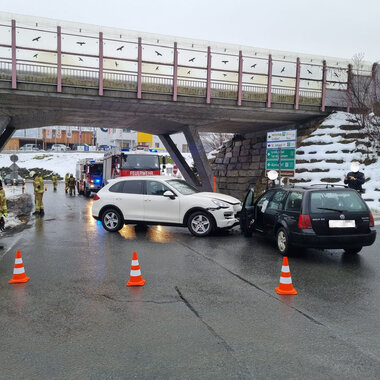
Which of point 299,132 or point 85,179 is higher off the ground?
point 299,132

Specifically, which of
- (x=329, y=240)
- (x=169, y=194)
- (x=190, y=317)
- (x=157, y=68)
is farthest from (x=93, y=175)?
(x=190, y=317)

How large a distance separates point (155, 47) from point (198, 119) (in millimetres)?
5434

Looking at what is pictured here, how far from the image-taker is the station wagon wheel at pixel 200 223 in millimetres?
10484

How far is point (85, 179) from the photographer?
29.5m

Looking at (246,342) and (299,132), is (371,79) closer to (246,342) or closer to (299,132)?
(299,132)

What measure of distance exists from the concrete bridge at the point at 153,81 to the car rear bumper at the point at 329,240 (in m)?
15.1

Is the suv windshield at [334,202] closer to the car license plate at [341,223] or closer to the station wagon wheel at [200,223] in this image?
the car license plate at [341,223]

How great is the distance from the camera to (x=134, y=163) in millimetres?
20562

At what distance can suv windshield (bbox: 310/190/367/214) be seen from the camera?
24.9 ft

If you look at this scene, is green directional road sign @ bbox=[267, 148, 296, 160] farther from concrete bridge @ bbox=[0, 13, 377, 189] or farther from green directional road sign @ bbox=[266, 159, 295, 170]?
concrete bridge @ bbox=[0, 13, 377, 189]

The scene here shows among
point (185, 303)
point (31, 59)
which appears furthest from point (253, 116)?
point (185, 303)

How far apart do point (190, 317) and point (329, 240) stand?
151 inches

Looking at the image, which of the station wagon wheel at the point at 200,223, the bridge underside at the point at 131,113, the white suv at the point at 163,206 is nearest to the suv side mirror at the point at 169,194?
the white suv at the point at 163,206

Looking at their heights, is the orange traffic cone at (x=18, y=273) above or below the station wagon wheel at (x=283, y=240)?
below
